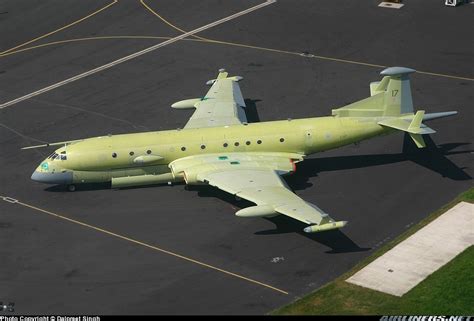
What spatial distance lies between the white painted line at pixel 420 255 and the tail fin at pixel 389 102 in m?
9.99

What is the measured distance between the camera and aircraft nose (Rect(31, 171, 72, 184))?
70.5 m

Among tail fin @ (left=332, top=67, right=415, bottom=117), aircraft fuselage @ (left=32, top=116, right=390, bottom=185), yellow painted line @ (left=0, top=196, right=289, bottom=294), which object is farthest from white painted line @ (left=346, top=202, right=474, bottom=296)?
aircraft fuselage @ (left=32, top=116, right=390, bottom=185)

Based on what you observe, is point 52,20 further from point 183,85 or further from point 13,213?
point 13,213

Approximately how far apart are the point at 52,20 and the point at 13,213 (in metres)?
39.9

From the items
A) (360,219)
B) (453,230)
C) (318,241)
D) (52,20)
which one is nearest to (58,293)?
(318,241)

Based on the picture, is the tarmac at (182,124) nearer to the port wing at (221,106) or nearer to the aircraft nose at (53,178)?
the aircraft nose at (53,178)

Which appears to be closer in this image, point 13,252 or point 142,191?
point 13,252

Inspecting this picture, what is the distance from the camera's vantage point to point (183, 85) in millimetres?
87938

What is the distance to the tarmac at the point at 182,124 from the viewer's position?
59.6 m

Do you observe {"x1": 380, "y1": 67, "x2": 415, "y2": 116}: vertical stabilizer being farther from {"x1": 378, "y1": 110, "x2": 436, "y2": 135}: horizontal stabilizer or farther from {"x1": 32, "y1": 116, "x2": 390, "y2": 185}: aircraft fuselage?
{"x1": 32, "y1": 116, "x2": 390, "y2": 185}: aircraft fuselage

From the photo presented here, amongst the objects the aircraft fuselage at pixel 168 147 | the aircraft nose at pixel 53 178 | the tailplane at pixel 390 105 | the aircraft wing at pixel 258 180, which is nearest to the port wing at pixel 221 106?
the aircraft fuselage at pixel 168 147

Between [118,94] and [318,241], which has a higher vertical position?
[118,94]

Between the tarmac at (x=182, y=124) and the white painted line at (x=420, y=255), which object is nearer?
the white painted line at (x=420, y=255)

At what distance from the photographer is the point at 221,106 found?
7875cm
